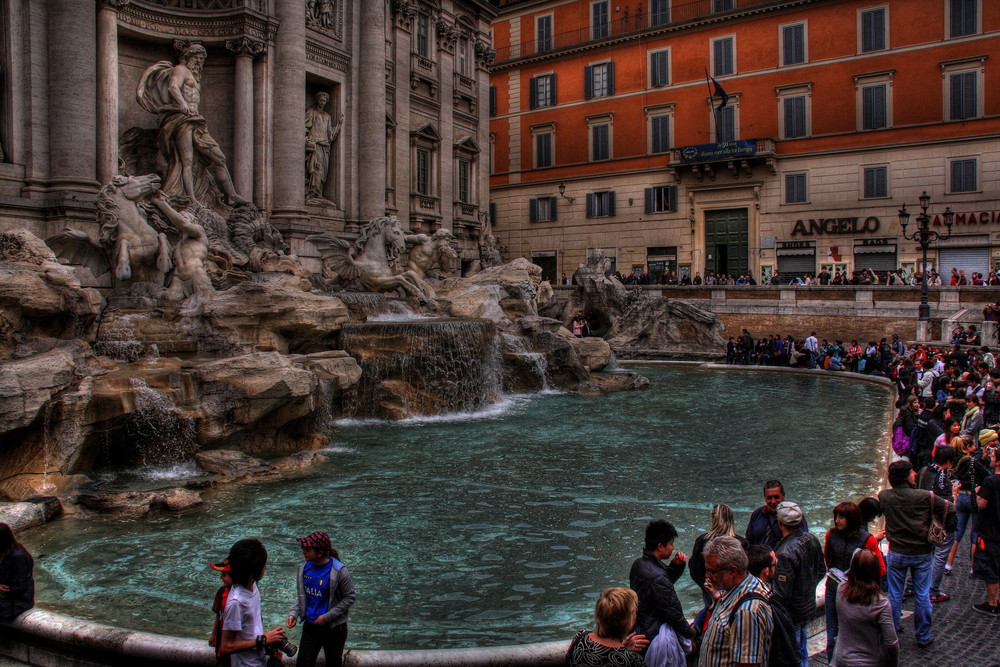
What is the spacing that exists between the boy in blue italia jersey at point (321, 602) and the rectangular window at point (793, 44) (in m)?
33.6

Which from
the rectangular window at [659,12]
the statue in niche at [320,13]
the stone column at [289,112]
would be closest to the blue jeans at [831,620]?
the stone column at [289,112]

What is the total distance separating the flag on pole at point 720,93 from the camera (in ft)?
109

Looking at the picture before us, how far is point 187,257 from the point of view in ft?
48.8

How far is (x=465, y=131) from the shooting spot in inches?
1236

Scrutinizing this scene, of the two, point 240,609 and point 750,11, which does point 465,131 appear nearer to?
point 750,11

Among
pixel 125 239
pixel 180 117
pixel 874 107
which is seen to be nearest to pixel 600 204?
pixel 874 107

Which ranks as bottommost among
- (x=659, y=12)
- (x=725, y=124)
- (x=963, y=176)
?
(x=963, y=176)

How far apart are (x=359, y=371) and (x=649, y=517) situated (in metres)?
6.65

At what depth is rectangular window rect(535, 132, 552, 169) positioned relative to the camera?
3894 cm

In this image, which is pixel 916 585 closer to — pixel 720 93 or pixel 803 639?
pixel 803 639

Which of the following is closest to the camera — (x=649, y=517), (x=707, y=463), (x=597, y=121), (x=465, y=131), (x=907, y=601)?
(x=907, y=601)

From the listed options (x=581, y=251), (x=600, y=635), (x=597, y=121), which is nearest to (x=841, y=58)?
(x=597, y=121)

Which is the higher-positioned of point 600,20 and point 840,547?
point 600,20

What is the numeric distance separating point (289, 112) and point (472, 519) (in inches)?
653
